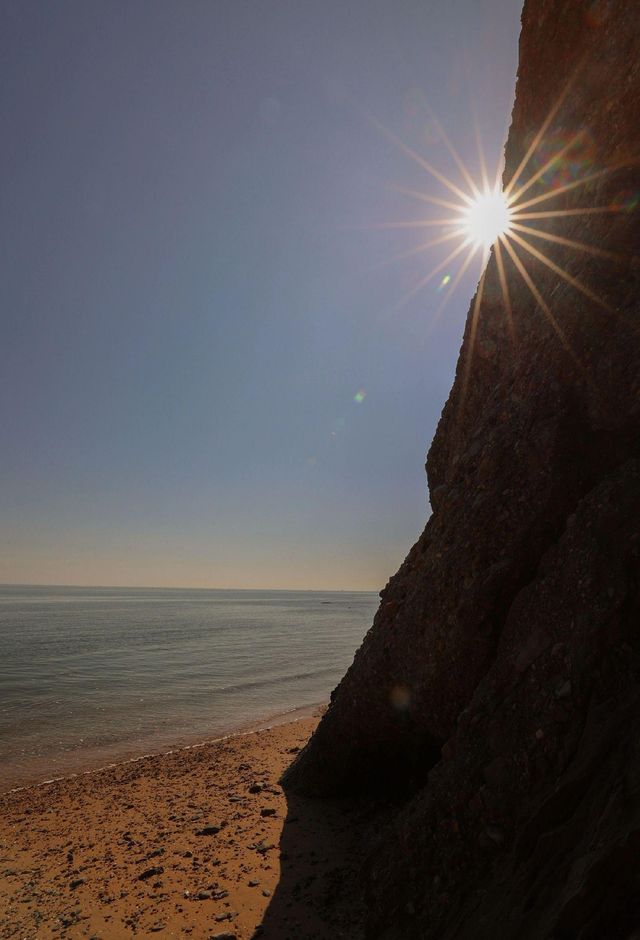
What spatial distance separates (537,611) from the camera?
634 cm

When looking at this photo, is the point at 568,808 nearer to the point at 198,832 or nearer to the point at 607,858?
the point at 607,858

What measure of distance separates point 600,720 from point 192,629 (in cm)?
6753

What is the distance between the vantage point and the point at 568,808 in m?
4.37

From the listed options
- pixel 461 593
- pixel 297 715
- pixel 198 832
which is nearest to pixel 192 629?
pixel 297 715

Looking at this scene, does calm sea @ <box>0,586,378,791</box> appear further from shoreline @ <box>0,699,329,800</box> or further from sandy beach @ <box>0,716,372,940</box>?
sandy beach @ <box>0,716,372,940</box>

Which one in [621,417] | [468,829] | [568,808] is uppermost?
[621,417]

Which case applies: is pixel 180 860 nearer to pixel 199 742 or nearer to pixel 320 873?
pixel 320 873

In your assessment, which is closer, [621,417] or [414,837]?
[414,837]

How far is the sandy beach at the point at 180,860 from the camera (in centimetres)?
713

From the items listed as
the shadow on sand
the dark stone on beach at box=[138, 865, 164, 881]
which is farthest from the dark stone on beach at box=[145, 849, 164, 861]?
the shadow on sand

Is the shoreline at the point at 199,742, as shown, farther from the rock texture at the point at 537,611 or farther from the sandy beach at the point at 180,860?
the rock texture at the point at 537,611

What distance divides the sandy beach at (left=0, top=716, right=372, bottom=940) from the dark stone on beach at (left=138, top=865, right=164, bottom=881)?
0.02 m

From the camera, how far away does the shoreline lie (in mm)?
14961

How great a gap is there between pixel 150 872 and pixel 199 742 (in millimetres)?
11127
